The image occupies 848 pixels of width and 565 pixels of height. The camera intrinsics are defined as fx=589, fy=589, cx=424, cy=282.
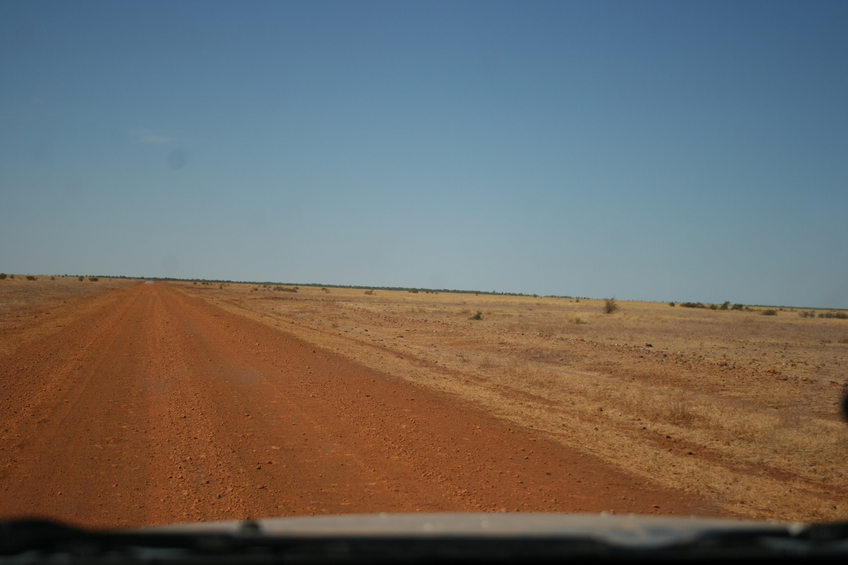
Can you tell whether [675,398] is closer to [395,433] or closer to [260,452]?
[395,433]

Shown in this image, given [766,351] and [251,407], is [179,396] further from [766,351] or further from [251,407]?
[766,351]

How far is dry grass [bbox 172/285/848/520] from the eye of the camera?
7162 millimetres

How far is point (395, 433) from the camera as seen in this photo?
8516 millimetres

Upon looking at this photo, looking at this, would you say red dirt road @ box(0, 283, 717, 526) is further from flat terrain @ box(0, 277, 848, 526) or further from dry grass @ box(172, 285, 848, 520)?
dry grass @ box(172, 285, 848, 520)

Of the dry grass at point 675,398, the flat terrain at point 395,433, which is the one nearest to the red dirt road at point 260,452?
the flat terrain at point 395,433

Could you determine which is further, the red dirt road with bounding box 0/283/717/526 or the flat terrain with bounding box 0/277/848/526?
the flat terrain with bounding box 0/277/848/526

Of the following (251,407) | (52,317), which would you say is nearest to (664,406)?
(251,407)

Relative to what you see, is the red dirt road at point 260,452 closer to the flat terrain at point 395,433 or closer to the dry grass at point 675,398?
the flat terrain at point 395,433

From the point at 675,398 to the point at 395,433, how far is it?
6.72m

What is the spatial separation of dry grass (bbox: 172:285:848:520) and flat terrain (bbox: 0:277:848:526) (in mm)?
55

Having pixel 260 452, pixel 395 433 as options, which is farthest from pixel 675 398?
pixel 260 452

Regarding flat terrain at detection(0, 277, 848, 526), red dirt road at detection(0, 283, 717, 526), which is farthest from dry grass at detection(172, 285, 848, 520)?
red dirt road at detection(0, 283, 717, 526)

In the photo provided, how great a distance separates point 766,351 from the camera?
21891 millimetres

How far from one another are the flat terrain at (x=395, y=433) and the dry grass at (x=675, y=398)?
55 millimetres
